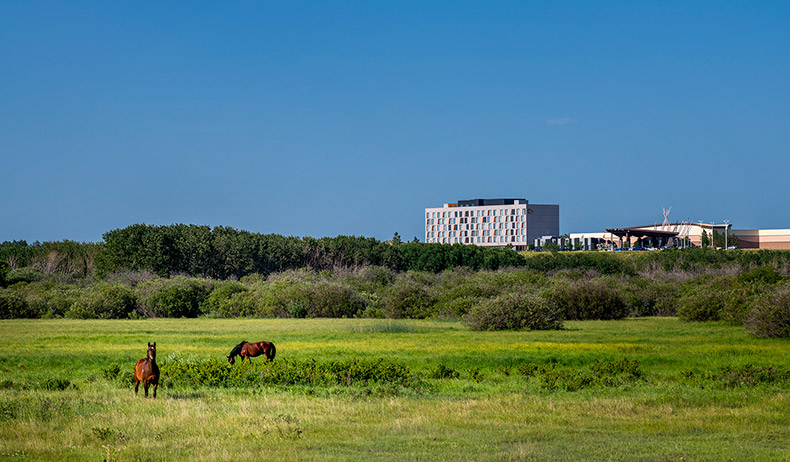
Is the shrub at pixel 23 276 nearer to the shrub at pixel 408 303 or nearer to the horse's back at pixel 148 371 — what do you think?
the shrub at pixel 408 303

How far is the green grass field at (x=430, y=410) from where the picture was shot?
12250 mm

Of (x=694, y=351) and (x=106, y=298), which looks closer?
(x=694, y=351)

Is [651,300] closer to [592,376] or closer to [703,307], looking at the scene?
[703,307]

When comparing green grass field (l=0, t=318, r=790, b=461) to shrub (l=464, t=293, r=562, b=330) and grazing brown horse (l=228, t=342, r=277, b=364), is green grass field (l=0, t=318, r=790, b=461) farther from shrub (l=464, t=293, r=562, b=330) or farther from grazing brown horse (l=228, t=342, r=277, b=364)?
shrub (l=464, t=293, r=562, b=330)

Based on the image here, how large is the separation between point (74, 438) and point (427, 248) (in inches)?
3767

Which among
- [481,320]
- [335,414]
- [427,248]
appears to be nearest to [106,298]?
[481,320]

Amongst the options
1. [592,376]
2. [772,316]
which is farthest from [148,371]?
[772,316]

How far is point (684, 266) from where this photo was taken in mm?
89250

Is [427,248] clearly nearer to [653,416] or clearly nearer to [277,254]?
[277,254]

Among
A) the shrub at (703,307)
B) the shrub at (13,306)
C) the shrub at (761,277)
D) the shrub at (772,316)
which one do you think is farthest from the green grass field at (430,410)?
the shrub at (13,306)

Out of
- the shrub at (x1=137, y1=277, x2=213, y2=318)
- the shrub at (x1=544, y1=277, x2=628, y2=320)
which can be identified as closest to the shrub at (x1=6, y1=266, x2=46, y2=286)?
the shrub at (x1=137, y1=277, x2=213, y2=318)

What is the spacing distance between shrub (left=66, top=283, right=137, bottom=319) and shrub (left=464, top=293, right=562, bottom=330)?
25354mm

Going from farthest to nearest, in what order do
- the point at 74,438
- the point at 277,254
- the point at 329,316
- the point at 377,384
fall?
the point at 277,254 < the point at 329,316 < the point at 377,384 < the point at 74,438

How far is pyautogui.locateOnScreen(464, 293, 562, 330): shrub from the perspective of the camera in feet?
121
